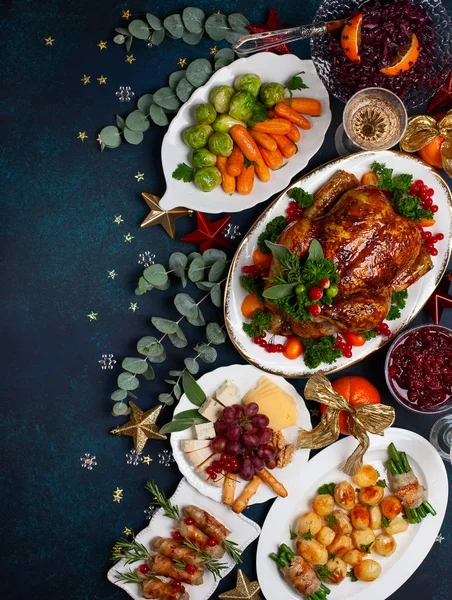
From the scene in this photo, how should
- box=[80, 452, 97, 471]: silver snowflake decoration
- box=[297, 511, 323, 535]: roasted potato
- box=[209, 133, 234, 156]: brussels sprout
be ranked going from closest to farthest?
box=[209, 133, 234, 156]: brussels sprout
box=[297, 511, 323, 535]: roasted potato
box=[80, 452, 97, 471]: silver snowflake decoration

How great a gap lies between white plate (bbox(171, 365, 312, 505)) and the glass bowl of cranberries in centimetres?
44

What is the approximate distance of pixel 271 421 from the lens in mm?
2787

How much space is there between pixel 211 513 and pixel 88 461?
64 centimetres

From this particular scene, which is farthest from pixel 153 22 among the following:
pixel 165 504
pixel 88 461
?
pixel 165 504

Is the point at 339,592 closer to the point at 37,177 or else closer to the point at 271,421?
the point at 271,421

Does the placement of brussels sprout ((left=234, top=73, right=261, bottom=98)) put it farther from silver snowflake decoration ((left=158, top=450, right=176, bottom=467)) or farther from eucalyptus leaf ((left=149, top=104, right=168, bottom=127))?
silver snowflake decoration ((left=158, top=450, right=176, bottom=467))

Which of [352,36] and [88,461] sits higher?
[352,36]

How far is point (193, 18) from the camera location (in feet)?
9.30

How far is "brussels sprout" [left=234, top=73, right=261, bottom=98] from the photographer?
2.73 metres

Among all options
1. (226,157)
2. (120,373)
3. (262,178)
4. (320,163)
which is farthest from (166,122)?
(120,373)

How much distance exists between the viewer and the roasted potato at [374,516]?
2834 mm

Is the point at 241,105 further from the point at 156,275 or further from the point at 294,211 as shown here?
the point at 156,275

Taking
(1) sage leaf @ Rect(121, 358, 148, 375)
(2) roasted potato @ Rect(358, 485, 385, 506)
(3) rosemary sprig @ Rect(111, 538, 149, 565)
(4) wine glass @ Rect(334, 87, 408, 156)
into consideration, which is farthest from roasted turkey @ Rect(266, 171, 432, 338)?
(3) rosemary sprig @ Rect(111, 538, 149, 565)

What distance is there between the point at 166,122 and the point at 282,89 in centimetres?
55
